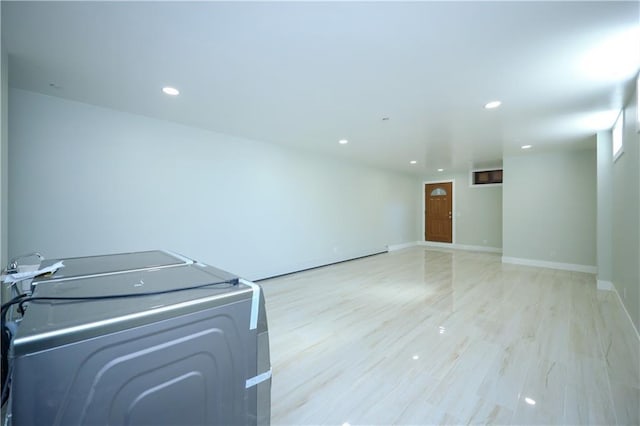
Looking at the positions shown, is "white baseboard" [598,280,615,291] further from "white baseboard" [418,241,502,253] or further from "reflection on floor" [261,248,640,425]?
"white baseboard" [418,241,502,253]

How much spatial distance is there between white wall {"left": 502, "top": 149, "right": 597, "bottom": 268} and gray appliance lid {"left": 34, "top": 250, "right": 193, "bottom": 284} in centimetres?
691

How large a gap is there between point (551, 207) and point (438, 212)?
349cm

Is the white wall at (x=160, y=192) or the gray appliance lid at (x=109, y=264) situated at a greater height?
the white wall at (x=160, y=192)

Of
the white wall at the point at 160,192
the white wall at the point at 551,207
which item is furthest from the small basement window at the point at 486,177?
the white wall at the point at 160,192

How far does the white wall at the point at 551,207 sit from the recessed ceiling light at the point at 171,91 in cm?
664

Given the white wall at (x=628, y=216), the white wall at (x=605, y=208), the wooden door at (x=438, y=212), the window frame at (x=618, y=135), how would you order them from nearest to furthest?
the white wall at (x=628, y=216)
the window frame at (x=618, y=135)
the white wall at (x=605, y=208)
the wooden door at (x=438, y=212)

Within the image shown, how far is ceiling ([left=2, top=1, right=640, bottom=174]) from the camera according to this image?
1.70 m

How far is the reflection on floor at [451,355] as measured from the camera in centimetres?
178

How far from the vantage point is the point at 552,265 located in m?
5.80

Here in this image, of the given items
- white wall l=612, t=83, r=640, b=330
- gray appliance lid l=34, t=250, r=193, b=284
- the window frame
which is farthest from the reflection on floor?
the window frame

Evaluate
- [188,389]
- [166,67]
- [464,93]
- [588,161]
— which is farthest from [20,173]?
[588,161]

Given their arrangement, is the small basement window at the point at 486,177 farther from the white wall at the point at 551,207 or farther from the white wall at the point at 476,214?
the white wall at the point at 551,207

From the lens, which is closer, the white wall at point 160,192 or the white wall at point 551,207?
the white wall at point 160,192

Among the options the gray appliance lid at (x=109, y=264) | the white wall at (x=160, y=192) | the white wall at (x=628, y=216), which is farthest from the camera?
the white wall at (x=160, y=192)
